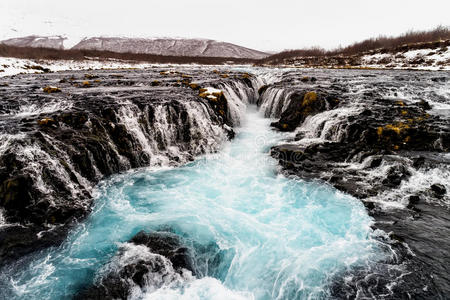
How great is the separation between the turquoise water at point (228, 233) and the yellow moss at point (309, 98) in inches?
271

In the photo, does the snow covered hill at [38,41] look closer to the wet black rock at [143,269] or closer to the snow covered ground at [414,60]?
the snow covered ground at [414,60]

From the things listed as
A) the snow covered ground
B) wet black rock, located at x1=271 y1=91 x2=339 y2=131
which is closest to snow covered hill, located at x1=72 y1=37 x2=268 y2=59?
the snow covered ground

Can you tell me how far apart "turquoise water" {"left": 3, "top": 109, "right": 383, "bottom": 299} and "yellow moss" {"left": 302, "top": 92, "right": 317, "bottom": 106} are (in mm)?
6887

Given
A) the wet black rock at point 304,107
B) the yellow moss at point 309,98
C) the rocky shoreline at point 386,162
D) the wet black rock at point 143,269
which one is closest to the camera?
→ the wet black rock at point 143,269

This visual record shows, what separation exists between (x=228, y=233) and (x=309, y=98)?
11.8 meters

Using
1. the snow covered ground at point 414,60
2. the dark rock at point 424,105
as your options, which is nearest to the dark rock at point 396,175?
the dark rock at point 424,105

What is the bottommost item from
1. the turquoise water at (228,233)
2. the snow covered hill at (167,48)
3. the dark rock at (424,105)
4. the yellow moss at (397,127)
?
the turquoise water at (228,233)

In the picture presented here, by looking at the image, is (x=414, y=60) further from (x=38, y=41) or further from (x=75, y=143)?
(x=38, y=41)

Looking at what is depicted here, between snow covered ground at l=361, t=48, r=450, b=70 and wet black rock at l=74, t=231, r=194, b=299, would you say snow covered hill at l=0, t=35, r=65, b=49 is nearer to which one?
snow covered ground at l=361, t=48, r=450, b=70

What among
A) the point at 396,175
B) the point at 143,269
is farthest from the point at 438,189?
the point at 143,269

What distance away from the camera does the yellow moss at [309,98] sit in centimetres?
1583

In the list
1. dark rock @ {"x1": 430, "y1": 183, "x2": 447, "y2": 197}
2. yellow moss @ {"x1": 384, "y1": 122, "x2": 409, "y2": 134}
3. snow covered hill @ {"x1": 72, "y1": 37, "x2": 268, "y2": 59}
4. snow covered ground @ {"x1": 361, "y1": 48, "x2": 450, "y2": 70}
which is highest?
snow covered hill @ {"x1": 72, "y1": 37, "x2": 268, "y2": 59}

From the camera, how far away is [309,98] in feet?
52.2

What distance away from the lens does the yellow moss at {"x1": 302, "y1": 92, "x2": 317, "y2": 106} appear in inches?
623
